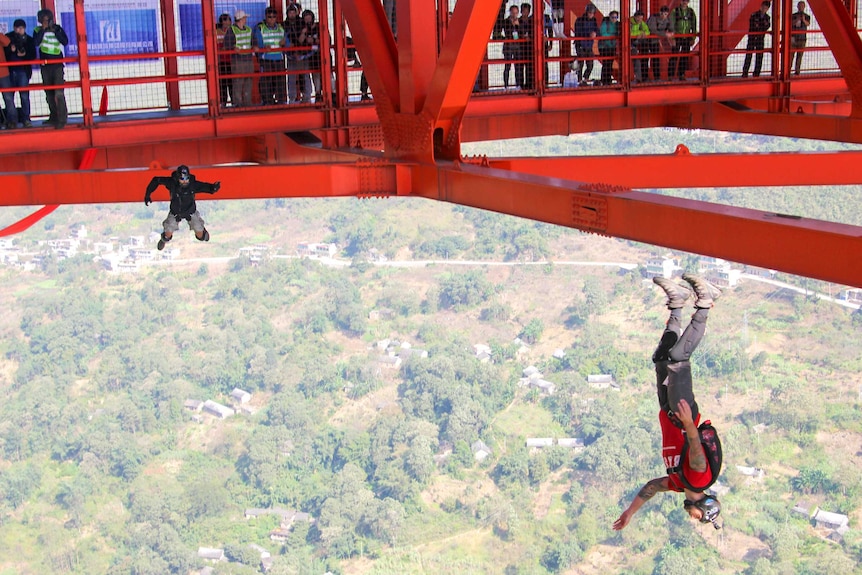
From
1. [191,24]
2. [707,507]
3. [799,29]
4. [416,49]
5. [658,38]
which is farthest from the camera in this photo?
[799,29]

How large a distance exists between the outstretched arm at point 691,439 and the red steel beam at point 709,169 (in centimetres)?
563

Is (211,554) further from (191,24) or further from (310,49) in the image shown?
(310,49)

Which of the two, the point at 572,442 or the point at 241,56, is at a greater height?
the point at 241,56

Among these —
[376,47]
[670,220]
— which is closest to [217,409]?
[376,47]

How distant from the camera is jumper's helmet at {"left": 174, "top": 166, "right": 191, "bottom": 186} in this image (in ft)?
39.2

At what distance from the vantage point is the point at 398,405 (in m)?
94.4

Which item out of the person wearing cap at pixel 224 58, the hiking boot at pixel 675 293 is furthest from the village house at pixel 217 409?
the hiking boot at pixel 675 293

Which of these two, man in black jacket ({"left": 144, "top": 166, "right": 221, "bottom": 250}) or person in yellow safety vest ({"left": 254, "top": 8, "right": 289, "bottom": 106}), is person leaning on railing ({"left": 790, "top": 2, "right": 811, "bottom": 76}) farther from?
man in black jacket ({"left": 144, "top": 166, "right": 221, "bottom": 250})

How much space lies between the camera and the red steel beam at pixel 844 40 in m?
16.7

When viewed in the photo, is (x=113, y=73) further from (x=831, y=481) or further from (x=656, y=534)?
(x=831, y=481)

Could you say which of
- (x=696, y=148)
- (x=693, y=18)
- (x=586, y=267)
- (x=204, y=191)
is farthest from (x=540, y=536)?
(x=204, y=191)

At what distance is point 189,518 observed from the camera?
87.2m

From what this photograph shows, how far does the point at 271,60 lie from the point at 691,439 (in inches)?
441

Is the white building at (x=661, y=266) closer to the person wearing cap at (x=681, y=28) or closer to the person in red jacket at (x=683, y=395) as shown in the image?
the person wearing cap at (x=681, y=28)
